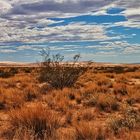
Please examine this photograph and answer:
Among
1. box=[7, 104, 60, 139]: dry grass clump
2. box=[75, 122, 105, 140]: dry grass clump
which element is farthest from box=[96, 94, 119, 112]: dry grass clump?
box=[75, 122, 105, 140]: dry grass clump

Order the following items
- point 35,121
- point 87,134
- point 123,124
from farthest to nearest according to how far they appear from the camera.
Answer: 1. point 123,124
2. point 35,121
3. point 87,134

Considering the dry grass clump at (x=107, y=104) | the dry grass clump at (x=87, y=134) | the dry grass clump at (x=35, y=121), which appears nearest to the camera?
the dry grass clump at (x=87, y=134)

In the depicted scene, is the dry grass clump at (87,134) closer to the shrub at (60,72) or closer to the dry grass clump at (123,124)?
the dry grass clump at (123,124)

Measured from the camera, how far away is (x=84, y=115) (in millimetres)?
12375

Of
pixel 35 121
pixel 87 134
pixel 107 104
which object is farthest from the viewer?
pixel 107 104

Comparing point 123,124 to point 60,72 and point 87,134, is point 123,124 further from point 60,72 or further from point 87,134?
point 60,72

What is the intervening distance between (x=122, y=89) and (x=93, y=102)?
6.20 m

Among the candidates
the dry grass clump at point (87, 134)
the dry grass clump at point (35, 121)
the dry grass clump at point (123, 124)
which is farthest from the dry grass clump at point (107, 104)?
the dry grass clump at point (87, 134)

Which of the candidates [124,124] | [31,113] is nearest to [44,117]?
[31,113]

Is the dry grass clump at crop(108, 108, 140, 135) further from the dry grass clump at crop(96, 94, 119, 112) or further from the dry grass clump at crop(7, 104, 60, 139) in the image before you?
the dry grass clump at crop(96, 94, 119, 112)

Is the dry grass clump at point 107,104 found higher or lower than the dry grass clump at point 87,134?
lower

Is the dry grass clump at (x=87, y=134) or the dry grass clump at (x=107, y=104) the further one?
the dry grass clump at (x=107, y=104)

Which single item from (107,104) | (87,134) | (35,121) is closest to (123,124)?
(87,134)

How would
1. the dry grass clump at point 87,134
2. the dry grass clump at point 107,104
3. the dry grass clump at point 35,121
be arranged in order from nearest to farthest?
the dry grass clump at point 87,134 → the dry grass clump at point 35,121 → the dry grass clump at point 107,104
